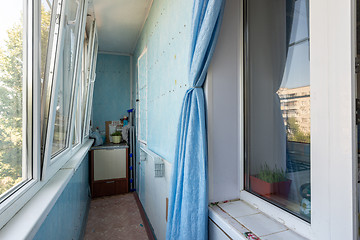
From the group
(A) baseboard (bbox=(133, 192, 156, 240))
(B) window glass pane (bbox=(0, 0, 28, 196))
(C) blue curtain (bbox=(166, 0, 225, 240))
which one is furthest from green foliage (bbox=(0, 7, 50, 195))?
(A) baseboard (bbox=(133, 192, 156, 240))

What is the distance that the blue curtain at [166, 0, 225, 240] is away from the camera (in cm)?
97

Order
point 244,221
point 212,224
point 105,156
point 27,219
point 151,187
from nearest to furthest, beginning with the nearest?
point 27,219 → point 244,221 → point 212,224 → point 151,187 → point 105,156

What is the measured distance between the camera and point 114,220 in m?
2.64

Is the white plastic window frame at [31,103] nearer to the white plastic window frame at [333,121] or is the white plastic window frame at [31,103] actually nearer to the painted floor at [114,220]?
the white plastic window frame at [333,121]

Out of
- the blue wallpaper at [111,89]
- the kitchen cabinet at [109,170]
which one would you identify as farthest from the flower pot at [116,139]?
the blue wallpaper at [111,89]

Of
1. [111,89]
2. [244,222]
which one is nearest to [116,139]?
[111,89]

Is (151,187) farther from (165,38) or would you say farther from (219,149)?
(165,38)

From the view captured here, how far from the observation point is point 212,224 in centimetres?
100

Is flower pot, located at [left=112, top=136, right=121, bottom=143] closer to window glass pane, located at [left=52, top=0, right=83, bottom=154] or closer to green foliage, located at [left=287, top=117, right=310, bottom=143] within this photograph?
window glass pane, located at [left=52, top=0, right=83, bottom=154]

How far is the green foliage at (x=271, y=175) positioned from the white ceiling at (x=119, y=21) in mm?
2300

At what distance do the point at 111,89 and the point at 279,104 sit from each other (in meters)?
3.79

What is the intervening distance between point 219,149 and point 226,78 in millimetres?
387

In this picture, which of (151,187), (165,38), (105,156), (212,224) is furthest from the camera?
(105,156)

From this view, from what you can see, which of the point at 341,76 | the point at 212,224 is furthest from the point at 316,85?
the point at 212,224
